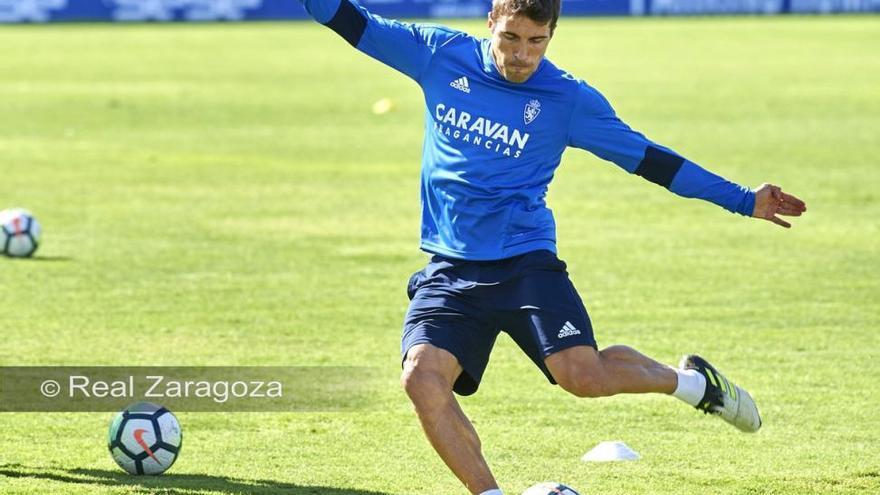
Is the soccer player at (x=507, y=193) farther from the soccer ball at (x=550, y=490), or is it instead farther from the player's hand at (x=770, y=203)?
the soccer ball at (x=550, y=490)

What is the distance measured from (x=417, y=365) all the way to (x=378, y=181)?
13.3 m

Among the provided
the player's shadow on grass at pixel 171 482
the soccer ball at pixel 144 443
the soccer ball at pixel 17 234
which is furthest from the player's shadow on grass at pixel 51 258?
the soccer ball at pixel 144 443

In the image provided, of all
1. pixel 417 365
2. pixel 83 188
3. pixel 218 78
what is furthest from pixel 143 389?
pixel 218 78

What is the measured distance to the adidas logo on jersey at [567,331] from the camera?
23.3 feet

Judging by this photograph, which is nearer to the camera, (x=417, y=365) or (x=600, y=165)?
(x=417, y=365)

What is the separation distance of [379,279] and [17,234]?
3383mm

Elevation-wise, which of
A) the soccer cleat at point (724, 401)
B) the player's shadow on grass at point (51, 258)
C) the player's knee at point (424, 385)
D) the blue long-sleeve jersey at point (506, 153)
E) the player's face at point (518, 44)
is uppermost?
the player's face at point (518, 44)

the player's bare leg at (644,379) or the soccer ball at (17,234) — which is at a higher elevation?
the player's bare leg at (644,379)

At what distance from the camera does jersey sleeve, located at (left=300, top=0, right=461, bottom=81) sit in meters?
7.56

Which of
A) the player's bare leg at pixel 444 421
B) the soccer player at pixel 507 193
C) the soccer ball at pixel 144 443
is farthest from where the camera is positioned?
the soccer ball at pixel 144 443

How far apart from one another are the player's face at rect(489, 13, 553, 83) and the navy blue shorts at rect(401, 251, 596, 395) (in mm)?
824

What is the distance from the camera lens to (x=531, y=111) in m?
7.35

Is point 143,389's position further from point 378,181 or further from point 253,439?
point 378,181

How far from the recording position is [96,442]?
8.57 m
